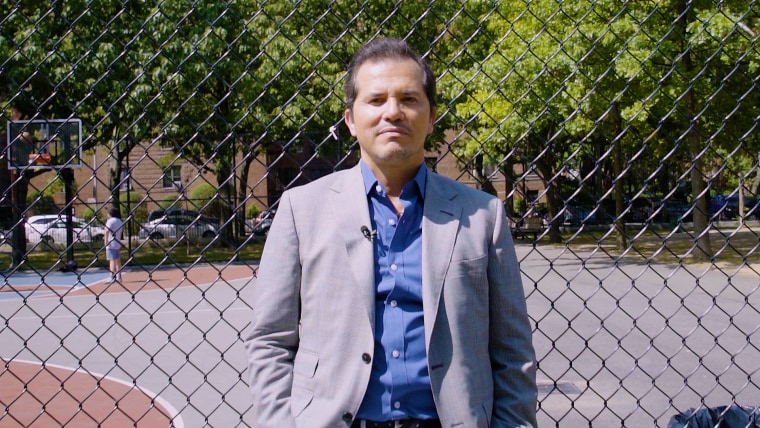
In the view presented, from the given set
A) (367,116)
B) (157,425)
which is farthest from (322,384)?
(157,425)

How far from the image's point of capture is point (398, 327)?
82.0 inches

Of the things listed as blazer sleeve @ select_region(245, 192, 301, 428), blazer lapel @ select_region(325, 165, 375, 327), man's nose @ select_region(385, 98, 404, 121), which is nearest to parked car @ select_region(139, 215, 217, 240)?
blazer sleeve @ select_region(245, 192, 301, 428)

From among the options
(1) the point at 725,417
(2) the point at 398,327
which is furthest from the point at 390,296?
(1) the point at 725,417

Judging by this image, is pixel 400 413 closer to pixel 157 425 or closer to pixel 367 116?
pixel 367 116

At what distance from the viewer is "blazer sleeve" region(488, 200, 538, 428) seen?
2.14 m

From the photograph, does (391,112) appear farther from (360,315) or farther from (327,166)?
(327,166)

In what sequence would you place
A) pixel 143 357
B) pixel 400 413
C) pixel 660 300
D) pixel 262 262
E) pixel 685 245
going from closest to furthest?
1. pixel 400 413
2. pixel 262 262
3. pixel 143 357
4. pixel 660 300
5. pixel 685 245

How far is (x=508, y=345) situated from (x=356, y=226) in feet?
1.92

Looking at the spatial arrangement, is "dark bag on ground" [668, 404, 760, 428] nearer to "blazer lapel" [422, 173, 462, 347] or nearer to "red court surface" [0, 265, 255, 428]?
"blazer lapel" [422, 173, 462, 347]

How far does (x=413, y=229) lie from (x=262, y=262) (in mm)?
473

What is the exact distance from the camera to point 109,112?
9.47 ft

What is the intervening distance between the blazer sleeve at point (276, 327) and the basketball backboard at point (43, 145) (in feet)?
3.36

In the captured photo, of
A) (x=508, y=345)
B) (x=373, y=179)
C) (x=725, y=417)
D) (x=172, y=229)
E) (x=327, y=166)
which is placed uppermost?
(x=373, y=179)

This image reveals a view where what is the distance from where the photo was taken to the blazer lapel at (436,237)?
2.08 meters
